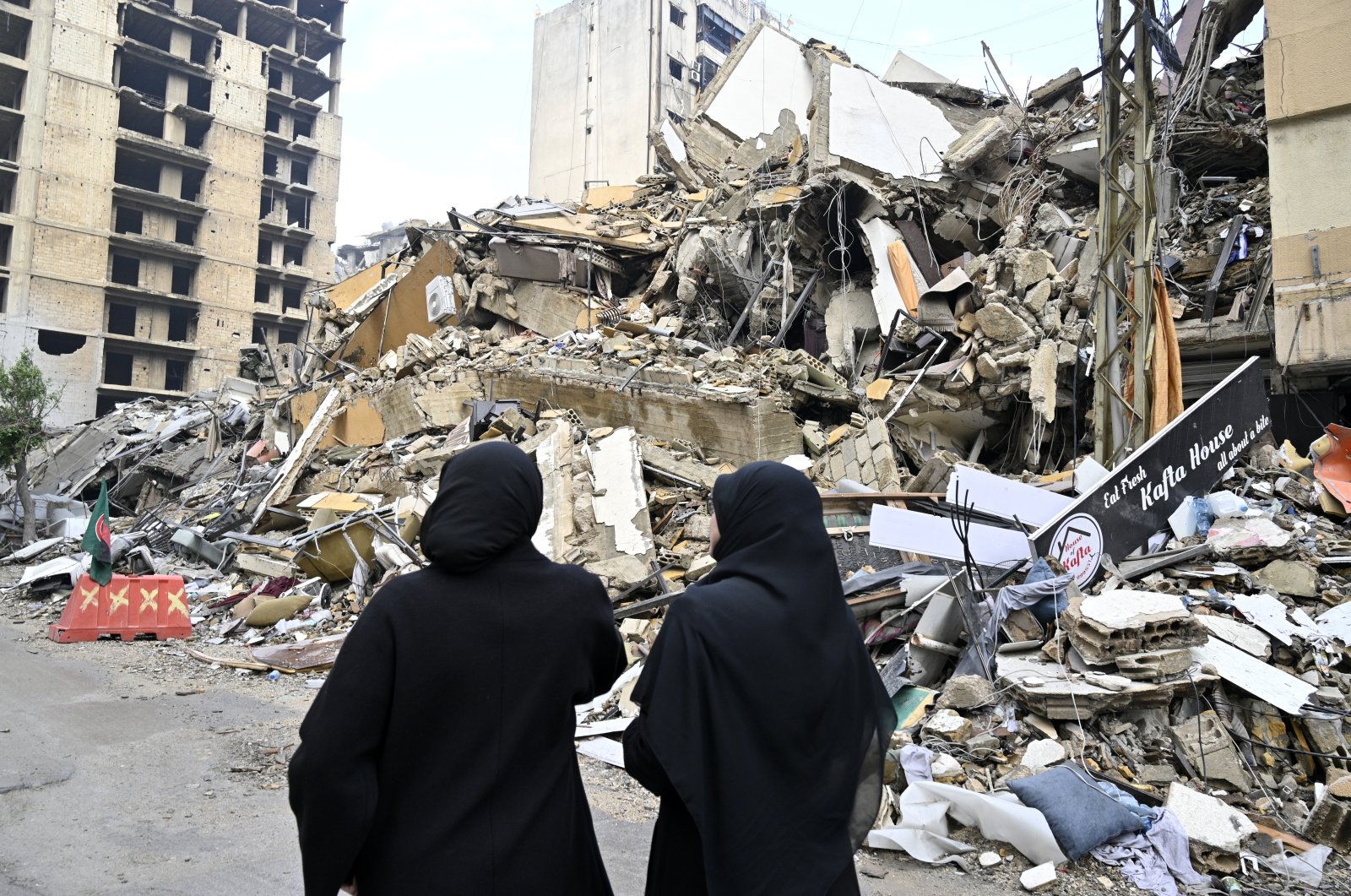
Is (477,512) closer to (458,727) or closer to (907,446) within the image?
(458,727)

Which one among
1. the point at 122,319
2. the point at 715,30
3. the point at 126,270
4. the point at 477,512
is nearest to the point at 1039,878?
the point at 477,512

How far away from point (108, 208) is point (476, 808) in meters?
44.3

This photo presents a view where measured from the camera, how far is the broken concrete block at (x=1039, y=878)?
3.34 metres

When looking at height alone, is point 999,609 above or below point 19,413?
below

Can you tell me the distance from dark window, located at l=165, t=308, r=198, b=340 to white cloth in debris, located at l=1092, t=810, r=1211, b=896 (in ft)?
142

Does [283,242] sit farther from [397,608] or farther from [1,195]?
[397,608]

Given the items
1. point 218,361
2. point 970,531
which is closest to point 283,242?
point 218,361

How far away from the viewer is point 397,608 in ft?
4.97

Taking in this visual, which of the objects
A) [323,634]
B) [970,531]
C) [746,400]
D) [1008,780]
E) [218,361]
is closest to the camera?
[1008,780]

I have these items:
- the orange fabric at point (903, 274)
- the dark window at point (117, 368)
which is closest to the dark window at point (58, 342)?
the dark window at point (117, 368)

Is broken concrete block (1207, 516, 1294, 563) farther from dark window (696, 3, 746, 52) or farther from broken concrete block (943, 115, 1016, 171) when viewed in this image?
dark window (696, 3, 746, 52)

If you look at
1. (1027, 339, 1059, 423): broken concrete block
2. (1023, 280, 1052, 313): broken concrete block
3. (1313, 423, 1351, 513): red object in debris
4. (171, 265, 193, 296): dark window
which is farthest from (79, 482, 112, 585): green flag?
(171, 265, 193, 296): dark window

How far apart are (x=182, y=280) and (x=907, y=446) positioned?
3971cm

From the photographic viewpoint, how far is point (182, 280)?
3966 centimetres
